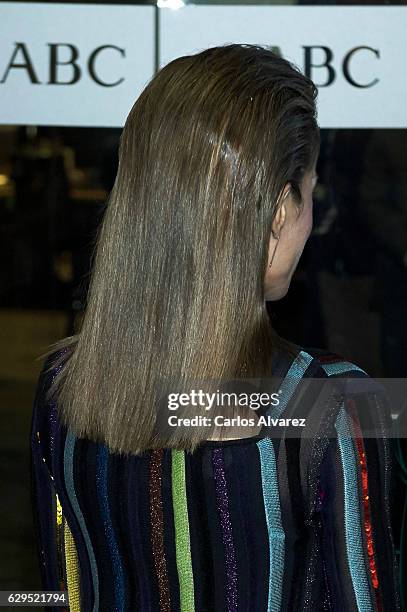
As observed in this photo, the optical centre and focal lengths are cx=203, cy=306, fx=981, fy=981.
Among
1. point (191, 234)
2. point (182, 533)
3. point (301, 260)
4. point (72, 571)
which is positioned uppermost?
point (191, 234)

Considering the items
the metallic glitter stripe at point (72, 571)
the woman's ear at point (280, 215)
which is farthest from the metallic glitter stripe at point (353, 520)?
the metallic glitter stripe at point (72, 571)

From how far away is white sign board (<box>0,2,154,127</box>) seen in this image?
2.22 metres

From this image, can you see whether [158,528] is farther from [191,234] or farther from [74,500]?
[191,234]

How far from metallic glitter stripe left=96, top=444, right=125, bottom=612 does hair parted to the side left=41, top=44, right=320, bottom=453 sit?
34 mm

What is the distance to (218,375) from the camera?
1.02 metres

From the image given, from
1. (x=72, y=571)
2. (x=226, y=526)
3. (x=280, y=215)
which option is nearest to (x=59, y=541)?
(x=72, y=571)

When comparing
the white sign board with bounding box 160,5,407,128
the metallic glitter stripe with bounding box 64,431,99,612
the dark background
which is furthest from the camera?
the dark background

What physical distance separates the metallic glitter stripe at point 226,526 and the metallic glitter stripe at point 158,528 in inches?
2.5

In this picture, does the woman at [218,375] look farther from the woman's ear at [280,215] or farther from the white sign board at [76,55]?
the white sign board at [76,55]

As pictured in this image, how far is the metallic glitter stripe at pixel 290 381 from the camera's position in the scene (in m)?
1.05

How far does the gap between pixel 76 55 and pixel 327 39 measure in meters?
0.57

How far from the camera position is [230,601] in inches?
41.5

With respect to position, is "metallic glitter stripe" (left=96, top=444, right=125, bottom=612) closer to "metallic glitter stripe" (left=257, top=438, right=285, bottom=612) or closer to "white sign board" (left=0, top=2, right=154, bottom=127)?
"metallic glitter stripe" (left=257, top=438, right=285, bottom=612)

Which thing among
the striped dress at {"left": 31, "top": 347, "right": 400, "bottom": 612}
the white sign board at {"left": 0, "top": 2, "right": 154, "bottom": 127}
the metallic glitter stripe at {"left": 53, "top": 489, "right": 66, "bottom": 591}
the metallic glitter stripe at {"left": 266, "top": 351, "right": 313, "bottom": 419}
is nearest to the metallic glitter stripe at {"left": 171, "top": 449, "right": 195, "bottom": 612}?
the striped dress at {"left": 31, "top": 347, "right": 400, "bottom": 612}
